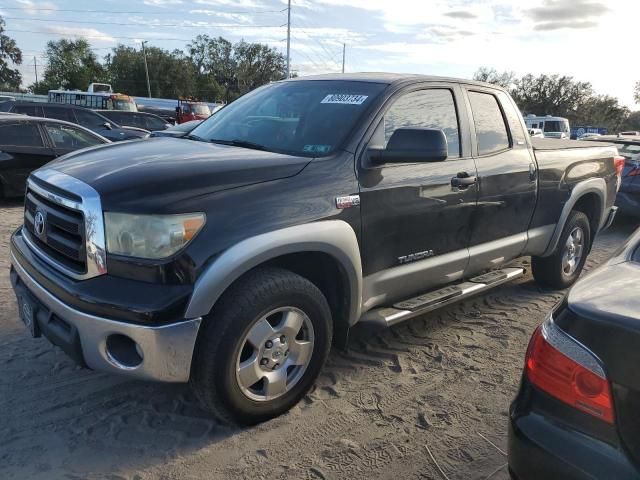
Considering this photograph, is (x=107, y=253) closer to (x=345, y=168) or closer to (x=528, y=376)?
(x=345, y=168)

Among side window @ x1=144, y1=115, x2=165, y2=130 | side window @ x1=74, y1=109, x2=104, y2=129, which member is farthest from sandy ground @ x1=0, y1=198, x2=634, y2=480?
side window @ x1=144, y1=115, x2=165, y2=130

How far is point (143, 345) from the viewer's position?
7.82ft

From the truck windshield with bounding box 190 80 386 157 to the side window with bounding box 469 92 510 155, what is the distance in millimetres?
978

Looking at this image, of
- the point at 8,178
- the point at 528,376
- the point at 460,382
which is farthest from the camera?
the point at 8,178

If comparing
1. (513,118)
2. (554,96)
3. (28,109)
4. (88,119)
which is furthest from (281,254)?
(554,96)

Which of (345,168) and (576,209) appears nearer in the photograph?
(345,168)

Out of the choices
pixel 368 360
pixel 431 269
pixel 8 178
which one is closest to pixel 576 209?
pixel 431 269

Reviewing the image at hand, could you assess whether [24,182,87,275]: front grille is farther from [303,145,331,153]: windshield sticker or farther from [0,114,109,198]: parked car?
[0,114,109,198]: parked car

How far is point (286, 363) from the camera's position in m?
2.92

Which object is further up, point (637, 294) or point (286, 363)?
point (637, 294)

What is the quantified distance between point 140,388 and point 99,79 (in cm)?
7690

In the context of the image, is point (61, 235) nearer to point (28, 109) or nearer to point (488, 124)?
point (488, 124)

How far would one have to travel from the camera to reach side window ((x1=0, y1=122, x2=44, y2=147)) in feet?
26.9

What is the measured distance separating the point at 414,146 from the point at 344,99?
26.2 inches
